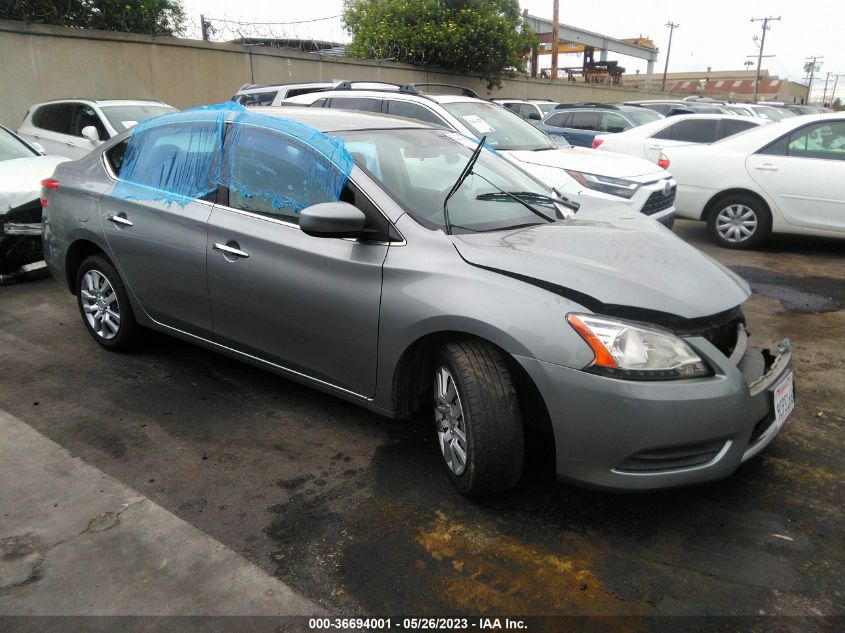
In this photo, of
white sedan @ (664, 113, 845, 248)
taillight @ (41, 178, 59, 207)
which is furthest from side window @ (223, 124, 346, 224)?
white sedan @ (664, 113, 845, 248)

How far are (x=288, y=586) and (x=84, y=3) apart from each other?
48.1ft

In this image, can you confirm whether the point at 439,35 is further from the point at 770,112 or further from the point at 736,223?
the point at 736,223

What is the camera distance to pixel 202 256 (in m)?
3.86

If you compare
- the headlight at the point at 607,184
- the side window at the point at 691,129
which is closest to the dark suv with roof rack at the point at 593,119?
the side window at the point at 691,129

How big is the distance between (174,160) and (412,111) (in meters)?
3.85

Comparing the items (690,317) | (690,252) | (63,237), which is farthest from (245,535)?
(63,237)

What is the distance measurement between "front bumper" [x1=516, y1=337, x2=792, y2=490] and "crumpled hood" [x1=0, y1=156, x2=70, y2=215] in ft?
18.3

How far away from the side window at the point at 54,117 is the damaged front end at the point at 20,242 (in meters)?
4.52

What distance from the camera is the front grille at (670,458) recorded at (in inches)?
104

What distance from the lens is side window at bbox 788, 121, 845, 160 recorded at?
7203 mm

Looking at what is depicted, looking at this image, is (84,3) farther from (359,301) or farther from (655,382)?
(655,382)

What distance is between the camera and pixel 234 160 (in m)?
3.88

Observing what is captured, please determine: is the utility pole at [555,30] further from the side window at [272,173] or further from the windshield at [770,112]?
the side window at [272,173]

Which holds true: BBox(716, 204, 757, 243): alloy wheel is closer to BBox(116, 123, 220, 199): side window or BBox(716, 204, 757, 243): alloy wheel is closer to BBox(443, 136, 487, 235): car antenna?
BBox(443, 136, 487, 235): car antenna
